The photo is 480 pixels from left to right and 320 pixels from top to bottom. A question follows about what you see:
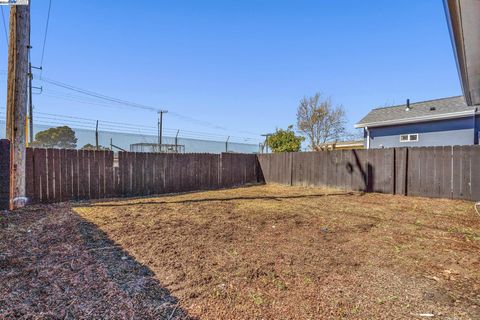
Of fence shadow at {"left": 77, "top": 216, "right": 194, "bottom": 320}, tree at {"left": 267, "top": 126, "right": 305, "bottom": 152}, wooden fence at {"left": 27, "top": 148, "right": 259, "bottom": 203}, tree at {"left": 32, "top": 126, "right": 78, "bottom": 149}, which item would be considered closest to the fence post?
wooden fence at {"left": 27, "top": 148, "right": 259, "bottom": 203}

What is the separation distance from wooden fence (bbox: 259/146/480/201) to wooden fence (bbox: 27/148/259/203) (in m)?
3.03

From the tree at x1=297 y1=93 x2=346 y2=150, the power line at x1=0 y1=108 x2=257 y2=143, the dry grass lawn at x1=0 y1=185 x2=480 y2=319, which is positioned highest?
the tree at x1=297 y1=93 x2=346 y2=150

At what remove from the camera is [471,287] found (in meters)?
2.09

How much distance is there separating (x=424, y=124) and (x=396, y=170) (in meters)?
4.76

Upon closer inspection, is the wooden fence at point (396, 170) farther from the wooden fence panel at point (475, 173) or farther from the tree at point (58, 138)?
the tree at point (58, 138)

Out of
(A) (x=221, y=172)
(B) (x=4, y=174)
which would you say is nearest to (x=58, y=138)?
(A) (x=221, y=172)

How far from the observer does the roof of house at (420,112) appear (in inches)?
378

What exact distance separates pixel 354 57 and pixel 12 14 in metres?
10.4

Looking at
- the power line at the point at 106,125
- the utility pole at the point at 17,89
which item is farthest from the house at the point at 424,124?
the utility pole at the point at 17,89

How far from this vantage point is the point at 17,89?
478 centimetres

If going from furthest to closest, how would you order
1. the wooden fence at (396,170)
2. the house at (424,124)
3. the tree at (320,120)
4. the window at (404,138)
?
the tree at (320,120) → the window at (404,138) → the house at (424,124) → the wooden fence at (396,170)

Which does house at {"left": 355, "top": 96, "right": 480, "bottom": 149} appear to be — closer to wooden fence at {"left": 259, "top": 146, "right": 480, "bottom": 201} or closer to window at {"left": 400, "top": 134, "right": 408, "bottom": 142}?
window at {"left": 400, "top": 134, "right": 408, "bottom": 142}

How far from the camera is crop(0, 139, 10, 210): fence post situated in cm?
464

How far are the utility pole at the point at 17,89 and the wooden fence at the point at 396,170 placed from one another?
26.7 ft
